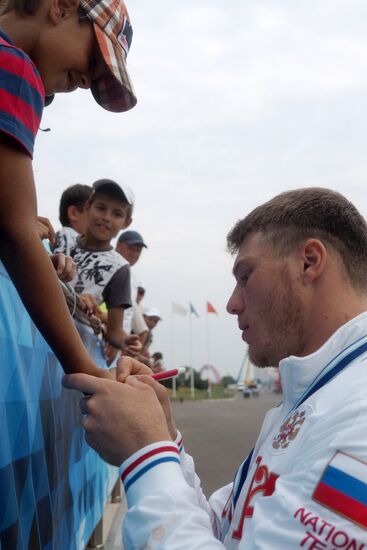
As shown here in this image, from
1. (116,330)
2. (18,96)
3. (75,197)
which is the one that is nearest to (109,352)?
(116,330)

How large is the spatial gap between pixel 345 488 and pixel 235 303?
0.91 metres

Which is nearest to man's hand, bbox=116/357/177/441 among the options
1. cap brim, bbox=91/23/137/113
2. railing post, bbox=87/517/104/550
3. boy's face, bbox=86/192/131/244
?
cap brim, bbox=91/23/137/113

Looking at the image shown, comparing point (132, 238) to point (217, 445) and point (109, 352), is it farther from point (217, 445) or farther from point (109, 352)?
point (217, 445)

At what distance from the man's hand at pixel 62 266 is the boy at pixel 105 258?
55.0 inches

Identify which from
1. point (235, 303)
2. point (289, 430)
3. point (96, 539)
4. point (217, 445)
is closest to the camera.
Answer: point (289, 430)

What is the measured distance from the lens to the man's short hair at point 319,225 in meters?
2.04

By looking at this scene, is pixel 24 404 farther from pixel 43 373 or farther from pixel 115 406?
pixel 115 406

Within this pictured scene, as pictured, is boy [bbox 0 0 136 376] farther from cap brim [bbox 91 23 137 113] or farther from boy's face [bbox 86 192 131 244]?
boy's face [bbox 86 192 131 244]

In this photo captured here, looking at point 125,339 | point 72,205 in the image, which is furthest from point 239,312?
point 72,205

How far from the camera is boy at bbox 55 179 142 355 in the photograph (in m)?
4.25

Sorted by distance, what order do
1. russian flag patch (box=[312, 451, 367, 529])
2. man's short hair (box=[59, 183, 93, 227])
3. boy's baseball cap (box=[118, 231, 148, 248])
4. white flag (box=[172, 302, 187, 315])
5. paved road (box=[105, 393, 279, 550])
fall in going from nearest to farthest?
russian flag patch (box=[312, 451, 367, 529])
man's short hair (box=[59, 183, 93, 227])
paved road (box=[105, 393, 279, 550])
boy's baseball cap (box=[118, 231, 148, 248])
white flag (box=[172, 302, 187, 315])

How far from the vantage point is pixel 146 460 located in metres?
1.49

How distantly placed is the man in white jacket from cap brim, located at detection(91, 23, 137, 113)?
541 millimetres

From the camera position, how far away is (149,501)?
1.42 meters
